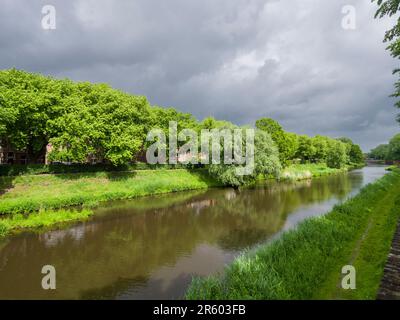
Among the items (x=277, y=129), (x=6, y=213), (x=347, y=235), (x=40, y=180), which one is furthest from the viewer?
(x=277, y=129)

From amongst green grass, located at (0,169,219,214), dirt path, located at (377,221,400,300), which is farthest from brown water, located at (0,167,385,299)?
dirt path, located at (377,221,400,300)

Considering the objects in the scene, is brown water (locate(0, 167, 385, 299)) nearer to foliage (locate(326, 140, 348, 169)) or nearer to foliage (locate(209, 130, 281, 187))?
foliage (locate(209, 130, 281, 187))

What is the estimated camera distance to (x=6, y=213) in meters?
21.3

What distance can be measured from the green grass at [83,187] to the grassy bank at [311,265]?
63.1 feet

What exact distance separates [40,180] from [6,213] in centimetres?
816

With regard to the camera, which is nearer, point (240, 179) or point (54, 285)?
point (54, 285)

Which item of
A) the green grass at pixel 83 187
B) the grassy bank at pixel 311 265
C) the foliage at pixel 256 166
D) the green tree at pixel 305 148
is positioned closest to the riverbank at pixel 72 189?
the green grass at pixel 83 187

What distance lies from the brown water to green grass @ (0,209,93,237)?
1.19 m
